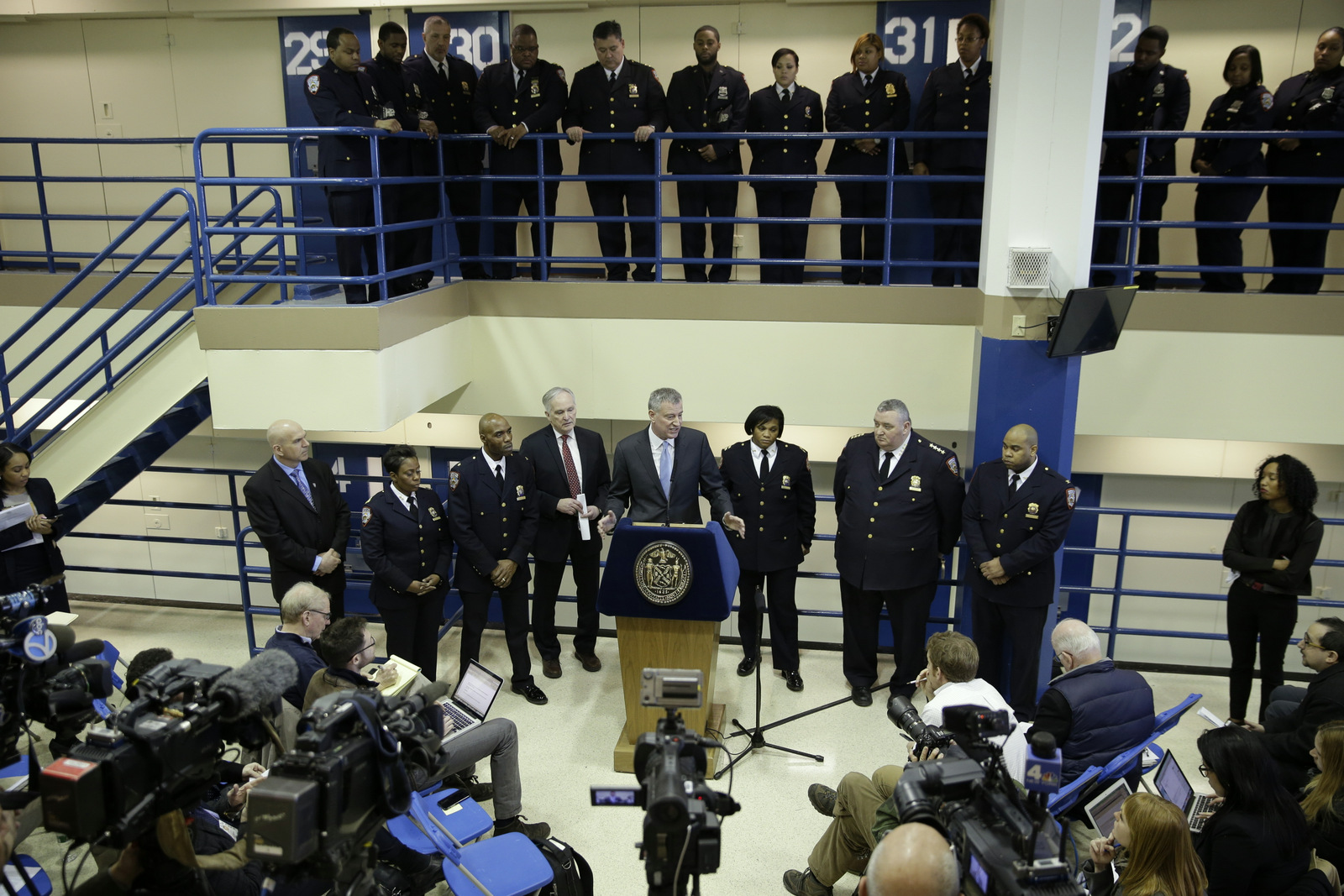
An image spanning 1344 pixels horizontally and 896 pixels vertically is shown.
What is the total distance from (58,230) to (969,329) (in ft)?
23.5

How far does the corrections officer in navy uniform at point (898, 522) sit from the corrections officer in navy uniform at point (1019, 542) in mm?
174

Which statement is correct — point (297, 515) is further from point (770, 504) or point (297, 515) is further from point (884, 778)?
point (884, 778)

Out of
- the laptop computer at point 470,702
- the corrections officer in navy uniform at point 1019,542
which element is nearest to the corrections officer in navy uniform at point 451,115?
the laptop computer at point 470,702

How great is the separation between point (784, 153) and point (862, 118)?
1.72 feet

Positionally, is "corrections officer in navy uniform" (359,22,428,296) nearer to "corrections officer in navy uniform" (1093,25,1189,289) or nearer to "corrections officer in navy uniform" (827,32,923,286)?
"corrections officer in navy uniform" (827,32,923,286)

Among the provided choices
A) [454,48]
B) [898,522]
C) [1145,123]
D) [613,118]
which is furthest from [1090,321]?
[454,48]

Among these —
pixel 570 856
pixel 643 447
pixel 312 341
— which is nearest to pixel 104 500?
pixel 312 341

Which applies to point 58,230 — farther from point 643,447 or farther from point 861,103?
point 861,103

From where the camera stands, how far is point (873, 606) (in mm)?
5410

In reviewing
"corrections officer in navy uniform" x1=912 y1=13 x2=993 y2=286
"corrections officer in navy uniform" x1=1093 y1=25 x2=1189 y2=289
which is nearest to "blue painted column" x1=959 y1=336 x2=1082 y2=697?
"corrections officer in navy uniform" x1=912 y1=13 x2=993 y2=286

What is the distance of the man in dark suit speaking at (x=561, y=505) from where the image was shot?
5438 mm

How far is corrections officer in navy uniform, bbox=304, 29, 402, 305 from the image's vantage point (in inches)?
203

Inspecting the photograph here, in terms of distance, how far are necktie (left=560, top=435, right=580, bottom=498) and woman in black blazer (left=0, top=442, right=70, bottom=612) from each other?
2.72 meters

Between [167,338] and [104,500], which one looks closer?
[167,338]
